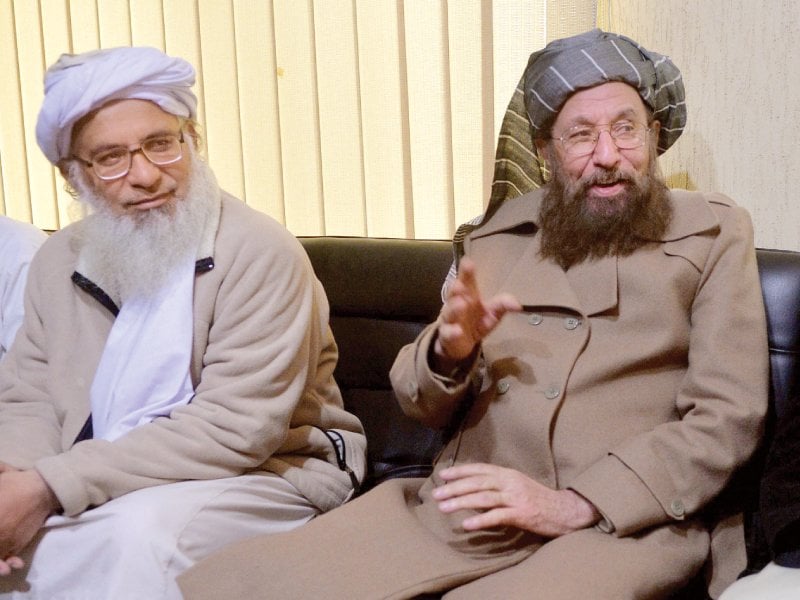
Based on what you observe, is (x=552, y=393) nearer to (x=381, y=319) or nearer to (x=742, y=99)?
(x=381, y=319)

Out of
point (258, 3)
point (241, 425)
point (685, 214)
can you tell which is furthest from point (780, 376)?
point (258, 3)

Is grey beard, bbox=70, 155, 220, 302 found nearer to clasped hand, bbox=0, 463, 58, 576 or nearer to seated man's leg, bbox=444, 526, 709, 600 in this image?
clasped hand, bbox=0, 463, 58, 576

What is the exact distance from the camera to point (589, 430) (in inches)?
70.6

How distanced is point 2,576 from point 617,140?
1595mm

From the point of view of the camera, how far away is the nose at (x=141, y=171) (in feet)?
6.82

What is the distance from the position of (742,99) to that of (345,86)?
1.26 m

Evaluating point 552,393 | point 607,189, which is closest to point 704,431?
point 552,393

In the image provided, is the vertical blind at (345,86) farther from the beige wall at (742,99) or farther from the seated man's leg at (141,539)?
the seated man's leg at (141,539)

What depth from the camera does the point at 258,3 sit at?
9.93ft

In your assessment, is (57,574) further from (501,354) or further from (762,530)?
(762,530)

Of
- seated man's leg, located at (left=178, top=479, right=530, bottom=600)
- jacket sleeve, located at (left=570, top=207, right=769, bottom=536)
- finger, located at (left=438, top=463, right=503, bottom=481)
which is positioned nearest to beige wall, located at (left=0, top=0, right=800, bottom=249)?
jacket sleeve, located at (left=570, top=207, right=769, bottom=536)

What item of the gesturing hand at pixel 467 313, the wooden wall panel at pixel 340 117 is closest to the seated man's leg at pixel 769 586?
the gesturing hand at pixel 467 313

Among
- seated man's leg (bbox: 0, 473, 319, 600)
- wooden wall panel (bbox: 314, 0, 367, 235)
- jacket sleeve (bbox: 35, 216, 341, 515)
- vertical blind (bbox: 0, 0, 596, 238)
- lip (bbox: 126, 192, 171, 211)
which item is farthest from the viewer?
wooden wall panel (bbox: 314, 0, 367, 235)

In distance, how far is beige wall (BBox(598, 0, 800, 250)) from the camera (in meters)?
2.13
